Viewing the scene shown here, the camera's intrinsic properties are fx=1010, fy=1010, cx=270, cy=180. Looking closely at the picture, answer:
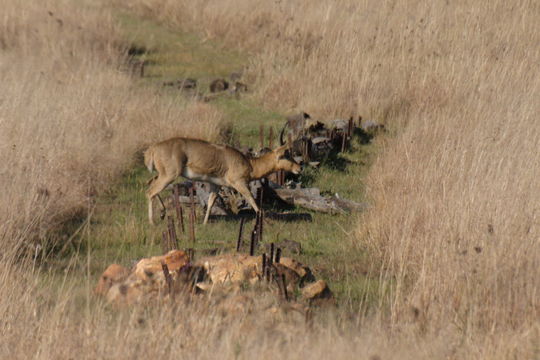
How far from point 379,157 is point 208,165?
9.25ft

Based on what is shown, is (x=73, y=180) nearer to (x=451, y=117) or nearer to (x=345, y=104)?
(x=451, y=117)

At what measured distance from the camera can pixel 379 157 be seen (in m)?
12.9

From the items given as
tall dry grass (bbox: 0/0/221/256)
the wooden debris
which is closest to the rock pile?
tall dry grass (bbox: 0/0/221/256)

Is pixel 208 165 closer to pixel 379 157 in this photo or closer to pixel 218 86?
pixel 379 157

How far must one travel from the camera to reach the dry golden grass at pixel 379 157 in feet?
20.9

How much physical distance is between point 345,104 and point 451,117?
363 centimetres

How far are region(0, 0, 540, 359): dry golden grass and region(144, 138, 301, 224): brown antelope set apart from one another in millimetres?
1012

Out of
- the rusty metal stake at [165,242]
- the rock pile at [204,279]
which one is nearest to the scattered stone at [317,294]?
the rock pile at [204,279]

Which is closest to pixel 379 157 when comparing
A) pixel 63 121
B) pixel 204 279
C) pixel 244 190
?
pixel 244 190

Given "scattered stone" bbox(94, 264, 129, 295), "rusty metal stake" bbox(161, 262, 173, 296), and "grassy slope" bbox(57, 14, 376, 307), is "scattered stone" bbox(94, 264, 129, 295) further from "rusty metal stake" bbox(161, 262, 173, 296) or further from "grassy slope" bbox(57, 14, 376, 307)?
"rusty metal stake" bbox(161, 262, 173, 296)

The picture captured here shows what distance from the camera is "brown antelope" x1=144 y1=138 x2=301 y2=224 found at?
35.4ft

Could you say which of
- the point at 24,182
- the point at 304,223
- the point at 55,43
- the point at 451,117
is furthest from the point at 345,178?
the point at 55,43

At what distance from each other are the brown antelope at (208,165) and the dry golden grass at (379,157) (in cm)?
101

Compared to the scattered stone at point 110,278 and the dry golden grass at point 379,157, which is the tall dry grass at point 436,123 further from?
the scattered stone at point 110,278
